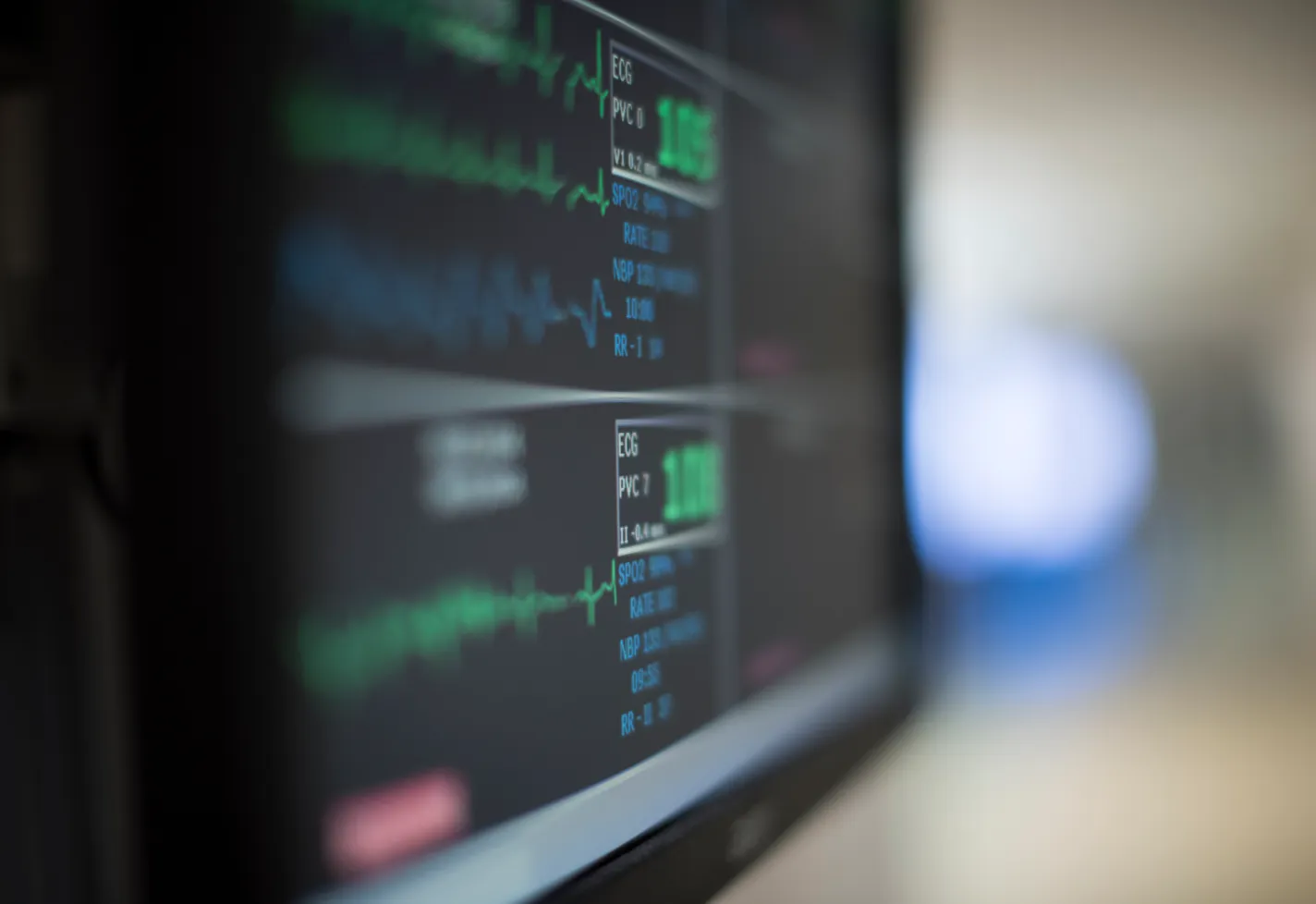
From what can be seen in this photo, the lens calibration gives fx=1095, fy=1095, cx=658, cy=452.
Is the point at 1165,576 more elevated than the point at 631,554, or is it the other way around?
the point at 631,554

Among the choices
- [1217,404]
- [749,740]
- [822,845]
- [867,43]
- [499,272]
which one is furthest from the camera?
[1217,404]

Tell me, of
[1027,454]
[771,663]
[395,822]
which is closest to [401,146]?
[395,822]

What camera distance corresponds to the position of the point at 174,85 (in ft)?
0.70

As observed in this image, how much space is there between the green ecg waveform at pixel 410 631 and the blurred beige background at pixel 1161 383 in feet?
2.32

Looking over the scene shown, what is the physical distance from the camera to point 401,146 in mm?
276

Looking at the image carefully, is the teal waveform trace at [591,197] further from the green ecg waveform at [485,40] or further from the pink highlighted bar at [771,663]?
the pink highlighted bar at [771,663]

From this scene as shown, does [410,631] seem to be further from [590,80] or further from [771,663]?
[771,663]

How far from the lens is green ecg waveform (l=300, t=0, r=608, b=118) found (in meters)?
0.27

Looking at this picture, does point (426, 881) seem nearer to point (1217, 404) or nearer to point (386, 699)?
point (386, 699)

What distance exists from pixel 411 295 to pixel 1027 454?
0.84 metres

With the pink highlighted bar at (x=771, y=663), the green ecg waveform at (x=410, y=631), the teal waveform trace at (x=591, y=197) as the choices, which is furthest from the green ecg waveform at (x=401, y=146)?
the pink highlighted bar at (x=771, y=663)

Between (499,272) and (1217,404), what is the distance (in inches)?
34.3

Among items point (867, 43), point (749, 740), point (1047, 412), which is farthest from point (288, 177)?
point (1047, 412)

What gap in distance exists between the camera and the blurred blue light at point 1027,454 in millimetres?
1004
